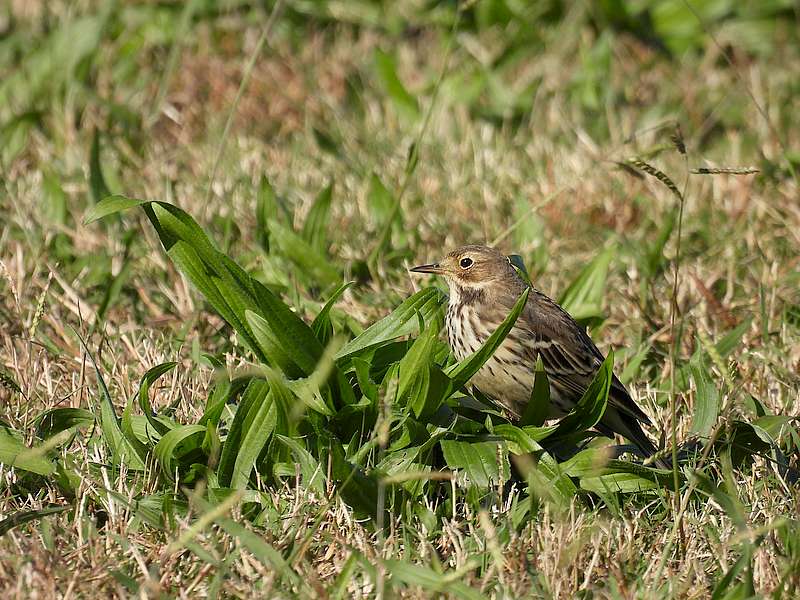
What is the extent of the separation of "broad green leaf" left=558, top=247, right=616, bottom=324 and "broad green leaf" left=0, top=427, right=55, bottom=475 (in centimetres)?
251

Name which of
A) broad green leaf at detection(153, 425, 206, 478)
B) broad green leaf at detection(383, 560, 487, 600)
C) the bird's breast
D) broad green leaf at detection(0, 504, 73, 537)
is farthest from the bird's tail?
broad green leaf at detection(0, 504, 73, 537)

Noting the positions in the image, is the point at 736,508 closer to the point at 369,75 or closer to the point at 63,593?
the point at 63,593

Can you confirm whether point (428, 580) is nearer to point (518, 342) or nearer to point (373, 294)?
point (518, 342)

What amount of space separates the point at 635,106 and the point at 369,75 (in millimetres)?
1859

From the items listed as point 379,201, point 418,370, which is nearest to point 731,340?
point 418,370

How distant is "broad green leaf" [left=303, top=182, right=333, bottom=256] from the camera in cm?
589

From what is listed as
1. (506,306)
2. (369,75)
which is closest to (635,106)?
(369,75)

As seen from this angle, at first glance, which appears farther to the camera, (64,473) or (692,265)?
(692,265)

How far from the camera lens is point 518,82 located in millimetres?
8383

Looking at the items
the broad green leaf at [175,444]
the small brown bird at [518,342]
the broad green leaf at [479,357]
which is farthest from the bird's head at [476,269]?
the broad green leaf at [175,444]

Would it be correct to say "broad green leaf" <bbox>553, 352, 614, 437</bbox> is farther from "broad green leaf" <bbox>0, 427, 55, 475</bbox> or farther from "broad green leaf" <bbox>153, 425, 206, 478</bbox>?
"broad green leaf" <bbox>0, 427, 55, 475</bbox>

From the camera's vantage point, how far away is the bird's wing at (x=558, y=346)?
467cm

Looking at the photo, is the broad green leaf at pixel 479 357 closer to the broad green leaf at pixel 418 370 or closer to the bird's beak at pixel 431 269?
the broad green leaf at pixel 418 370

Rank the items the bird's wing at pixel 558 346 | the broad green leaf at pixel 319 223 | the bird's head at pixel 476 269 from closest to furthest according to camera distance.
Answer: the bird's wing at pixel 558 346
the bird's head at pixel 476 269
the broad green leaf at pixel 319 223
